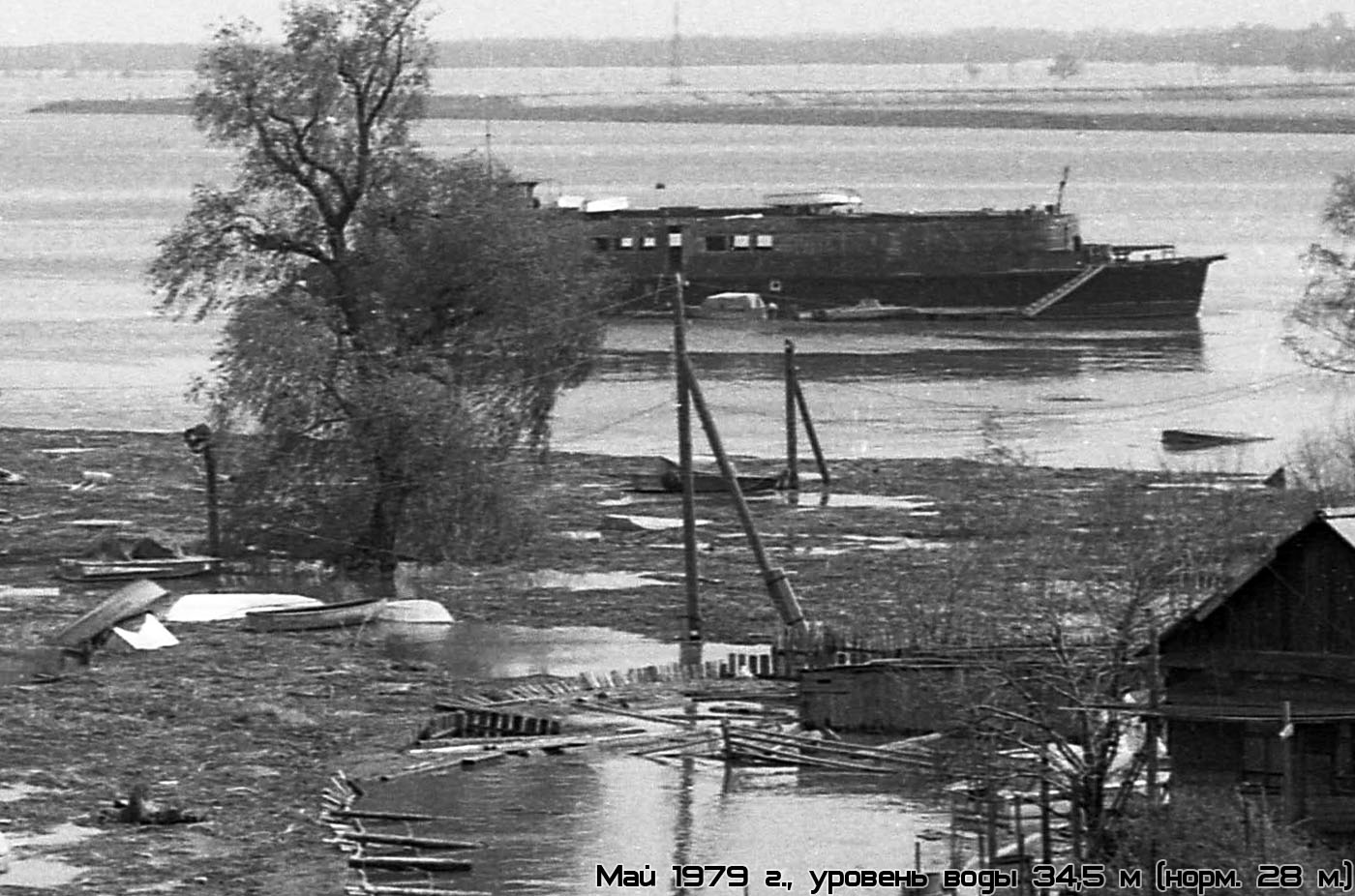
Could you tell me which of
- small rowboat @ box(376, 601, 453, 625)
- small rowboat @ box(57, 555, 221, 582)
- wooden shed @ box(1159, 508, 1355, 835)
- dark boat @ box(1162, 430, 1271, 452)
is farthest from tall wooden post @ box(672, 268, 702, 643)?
dark boat @ box(1162, 430, 1271, 452)

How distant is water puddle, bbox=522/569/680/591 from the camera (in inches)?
1272

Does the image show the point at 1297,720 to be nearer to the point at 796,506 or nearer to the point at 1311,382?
the point at 796,506

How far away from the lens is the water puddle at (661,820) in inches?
741

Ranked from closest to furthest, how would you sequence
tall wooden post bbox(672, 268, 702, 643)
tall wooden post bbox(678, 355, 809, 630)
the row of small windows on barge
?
tall wooden post bbox(678, 355, 809, 630) → tall wooden post bbox(672, 268, 702, 643) → the row of small windows on barge

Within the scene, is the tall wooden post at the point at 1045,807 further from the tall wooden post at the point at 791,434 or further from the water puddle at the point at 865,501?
the tall wooden post at the point at 791,434

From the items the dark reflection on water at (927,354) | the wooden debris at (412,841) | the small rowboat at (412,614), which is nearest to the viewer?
the wooden debris at (412,841)

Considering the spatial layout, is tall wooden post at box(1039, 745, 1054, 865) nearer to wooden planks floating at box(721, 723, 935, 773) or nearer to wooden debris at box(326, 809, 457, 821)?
wooden planks floating at box(721, 723, 935, 773)

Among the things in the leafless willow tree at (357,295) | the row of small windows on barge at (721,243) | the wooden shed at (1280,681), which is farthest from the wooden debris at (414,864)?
the row of small windows on barge at (721,243)

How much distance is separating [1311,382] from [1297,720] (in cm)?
4541

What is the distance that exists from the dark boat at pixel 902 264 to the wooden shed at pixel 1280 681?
6381 cm

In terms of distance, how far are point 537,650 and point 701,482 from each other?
13685 mm

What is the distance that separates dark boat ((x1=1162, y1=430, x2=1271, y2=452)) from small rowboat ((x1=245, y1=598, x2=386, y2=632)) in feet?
74.0

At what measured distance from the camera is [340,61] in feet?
115

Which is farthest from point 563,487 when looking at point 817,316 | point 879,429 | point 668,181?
point 668,181
